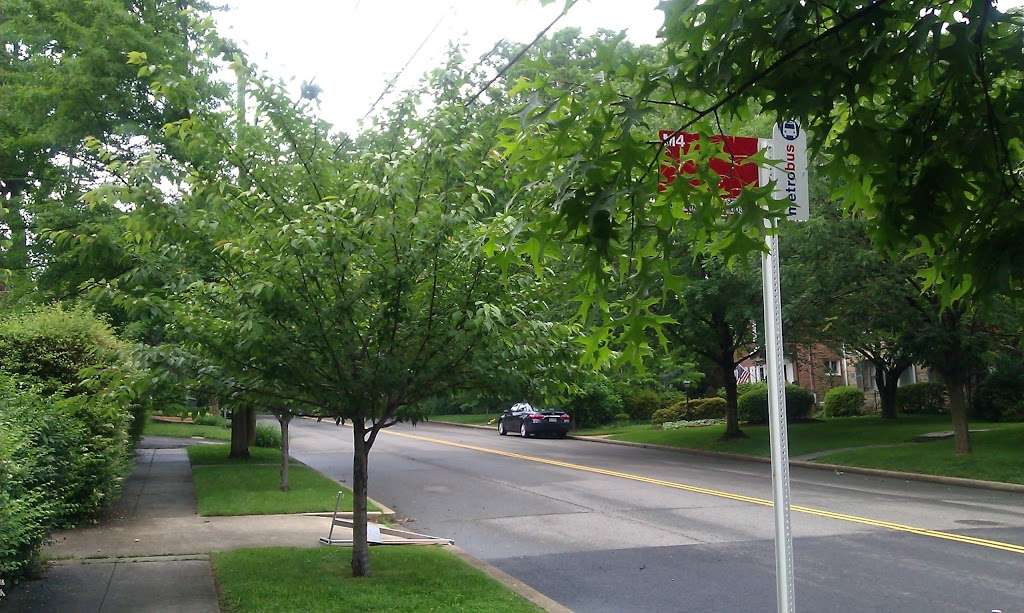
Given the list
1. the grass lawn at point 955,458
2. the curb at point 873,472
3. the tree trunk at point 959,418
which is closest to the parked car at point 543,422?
the curb at point 873,472

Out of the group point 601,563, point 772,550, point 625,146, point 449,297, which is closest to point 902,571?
point 772,550

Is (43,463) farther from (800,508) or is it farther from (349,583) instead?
(800,508)

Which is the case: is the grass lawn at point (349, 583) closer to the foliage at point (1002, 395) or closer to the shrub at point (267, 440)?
the shrub at point (267, 440)

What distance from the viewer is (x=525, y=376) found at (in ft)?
26.1

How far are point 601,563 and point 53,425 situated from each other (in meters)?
5.93

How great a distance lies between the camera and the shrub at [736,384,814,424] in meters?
33.7

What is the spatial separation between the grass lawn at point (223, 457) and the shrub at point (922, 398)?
2449 centimetres

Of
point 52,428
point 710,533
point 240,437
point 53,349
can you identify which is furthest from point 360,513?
point 240,437

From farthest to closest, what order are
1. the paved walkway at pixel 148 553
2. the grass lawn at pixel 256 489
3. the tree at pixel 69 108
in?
the tree at pixel 69 108 → the grass lawn at pixel 256 489 → the paved walkway at pixel 148 553

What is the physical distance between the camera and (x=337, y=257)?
7102mm

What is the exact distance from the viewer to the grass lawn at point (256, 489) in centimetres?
1379

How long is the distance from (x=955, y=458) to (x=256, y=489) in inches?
582

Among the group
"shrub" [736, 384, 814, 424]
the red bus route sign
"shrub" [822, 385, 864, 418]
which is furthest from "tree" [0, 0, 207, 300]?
"shrub" [822, 385, 864, 418]

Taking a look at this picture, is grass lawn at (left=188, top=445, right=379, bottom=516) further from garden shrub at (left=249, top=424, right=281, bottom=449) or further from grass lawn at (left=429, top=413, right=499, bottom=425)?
grass lawn at (left=429, top=413, right=499, bottom=425)
